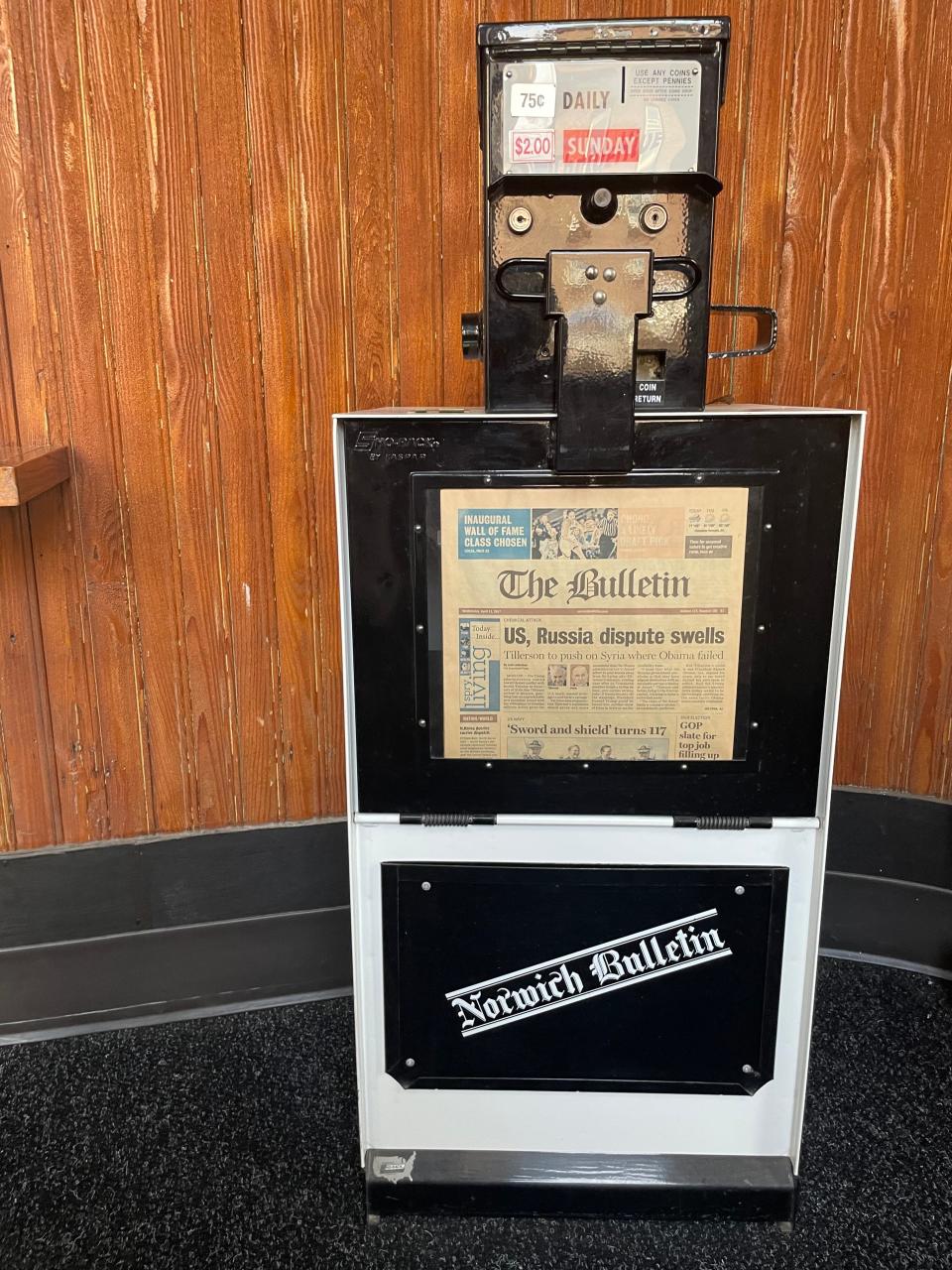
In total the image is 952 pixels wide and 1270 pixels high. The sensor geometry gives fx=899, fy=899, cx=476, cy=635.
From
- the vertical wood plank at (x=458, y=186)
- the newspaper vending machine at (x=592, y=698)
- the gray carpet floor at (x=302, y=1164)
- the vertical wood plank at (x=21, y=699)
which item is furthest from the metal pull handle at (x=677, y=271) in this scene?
the gray carpet floor at (x=302, y=1164)

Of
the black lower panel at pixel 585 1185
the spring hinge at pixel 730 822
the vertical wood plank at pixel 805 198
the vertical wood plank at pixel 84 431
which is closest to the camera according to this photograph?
the spring hinge at pixel 730 822

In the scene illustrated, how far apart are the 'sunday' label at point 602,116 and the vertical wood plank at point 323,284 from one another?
2.17 feet

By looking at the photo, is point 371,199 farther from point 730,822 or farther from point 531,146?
point 730,822

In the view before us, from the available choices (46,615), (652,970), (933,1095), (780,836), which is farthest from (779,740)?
(46,615)

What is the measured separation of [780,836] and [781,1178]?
553 millimetres

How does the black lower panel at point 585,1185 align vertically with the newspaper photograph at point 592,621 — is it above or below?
below

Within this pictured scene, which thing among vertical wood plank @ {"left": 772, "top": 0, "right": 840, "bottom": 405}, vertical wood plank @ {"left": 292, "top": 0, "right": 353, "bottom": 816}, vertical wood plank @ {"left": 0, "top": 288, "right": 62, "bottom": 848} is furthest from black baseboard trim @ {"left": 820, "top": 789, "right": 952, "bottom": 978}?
vertical wood plank @ {"left": 0, "top": 288, "right": 62, "bottom": 848}

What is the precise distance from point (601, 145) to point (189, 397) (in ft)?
3.10

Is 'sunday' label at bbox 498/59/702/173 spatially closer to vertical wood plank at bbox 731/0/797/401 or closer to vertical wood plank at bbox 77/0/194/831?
vertical wood plank at bbox 731/0/797/401

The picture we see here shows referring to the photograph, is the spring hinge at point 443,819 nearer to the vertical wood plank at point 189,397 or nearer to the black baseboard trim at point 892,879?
the vertical wood plank at point 189,397

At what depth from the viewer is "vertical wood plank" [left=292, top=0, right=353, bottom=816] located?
1636 millimetres

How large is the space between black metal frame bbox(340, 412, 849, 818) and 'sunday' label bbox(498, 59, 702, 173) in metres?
0.33

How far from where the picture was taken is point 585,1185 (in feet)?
4.60

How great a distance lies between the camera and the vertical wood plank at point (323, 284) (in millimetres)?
1636
